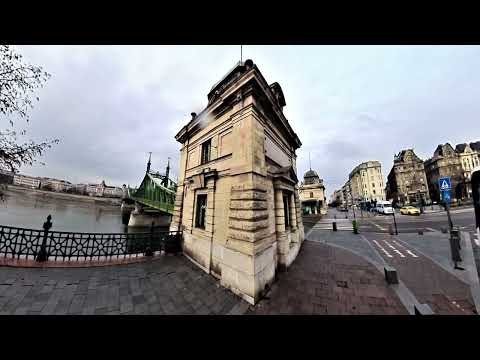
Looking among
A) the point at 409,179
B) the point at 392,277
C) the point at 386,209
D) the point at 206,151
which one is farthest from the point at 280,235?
the point at 409,179

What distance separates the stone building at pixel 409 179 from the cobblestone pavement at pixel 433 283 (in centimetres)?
4396

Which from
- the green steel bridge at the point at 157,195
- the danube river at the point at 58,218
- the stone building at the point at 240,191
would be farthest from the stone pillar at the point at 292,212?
the green steel bridge at the point at 157,195

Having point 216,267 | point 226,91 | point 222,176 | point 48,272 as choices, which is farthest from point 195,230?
point 226,91

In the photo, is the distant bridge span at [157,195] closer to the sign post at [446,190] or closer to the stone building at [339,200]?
the sign post at [446,190]

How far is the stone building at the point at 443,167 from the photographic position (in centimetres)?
3391

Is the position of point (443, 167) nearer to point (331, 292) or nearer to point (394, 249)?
point (394, 249)

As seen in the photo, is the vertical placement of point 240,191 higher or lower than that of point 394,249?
higher

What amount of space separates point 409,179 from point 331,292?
52792 millimetres

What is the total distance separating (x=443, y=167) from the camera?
117 ft

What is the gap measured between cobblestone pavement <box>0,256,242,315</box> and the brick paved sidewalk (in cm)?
120

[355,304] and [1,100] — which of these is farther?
[355,304]
